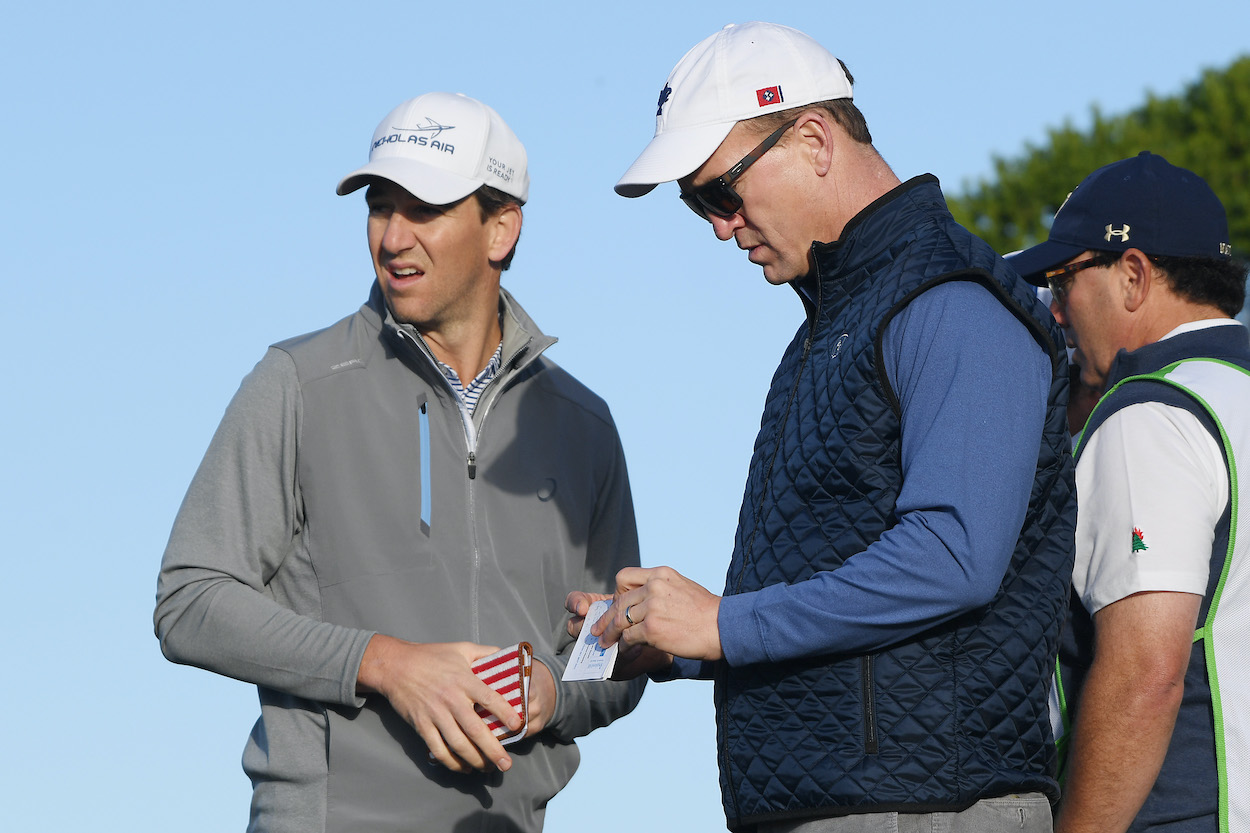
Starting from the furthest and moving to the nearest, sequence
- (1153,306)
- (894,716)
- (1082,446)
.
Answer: (1153,306), (1082,446), (894,716)

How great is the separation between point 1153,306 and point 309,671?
256 cm

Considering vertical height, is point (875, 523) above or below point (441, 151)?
below

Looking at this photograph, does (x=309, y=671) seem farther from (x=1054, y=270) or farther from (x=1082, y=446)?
(x=1054, y=270)

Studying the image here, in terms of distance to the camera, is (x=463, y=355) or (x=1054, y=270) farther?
(x=463, y=355)

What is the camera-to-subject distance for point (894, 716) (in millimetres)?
2934

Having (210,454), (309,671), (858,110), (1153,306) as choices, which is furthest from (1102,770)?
(210,454)

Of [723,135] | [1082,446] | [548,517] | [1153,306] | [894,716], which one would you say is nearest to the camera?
[894,716]

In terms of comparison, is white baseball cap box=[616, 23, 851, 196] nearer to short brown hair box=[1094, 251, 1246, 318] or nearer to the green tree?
short brown hair box=[1094, 251, 1246, 318]

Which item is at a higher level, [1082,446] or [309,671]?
[1082,446]

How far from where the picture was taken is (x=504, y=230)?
4.84m

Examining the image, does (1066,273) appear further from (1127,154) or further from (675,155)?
(1127,154)

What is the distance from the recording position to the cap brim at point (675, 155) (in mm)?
3422

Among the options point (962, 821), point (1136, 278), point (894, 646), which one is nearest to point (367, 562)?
point (894, 646)

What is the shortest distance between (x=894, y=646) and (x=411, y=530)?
1704mm
